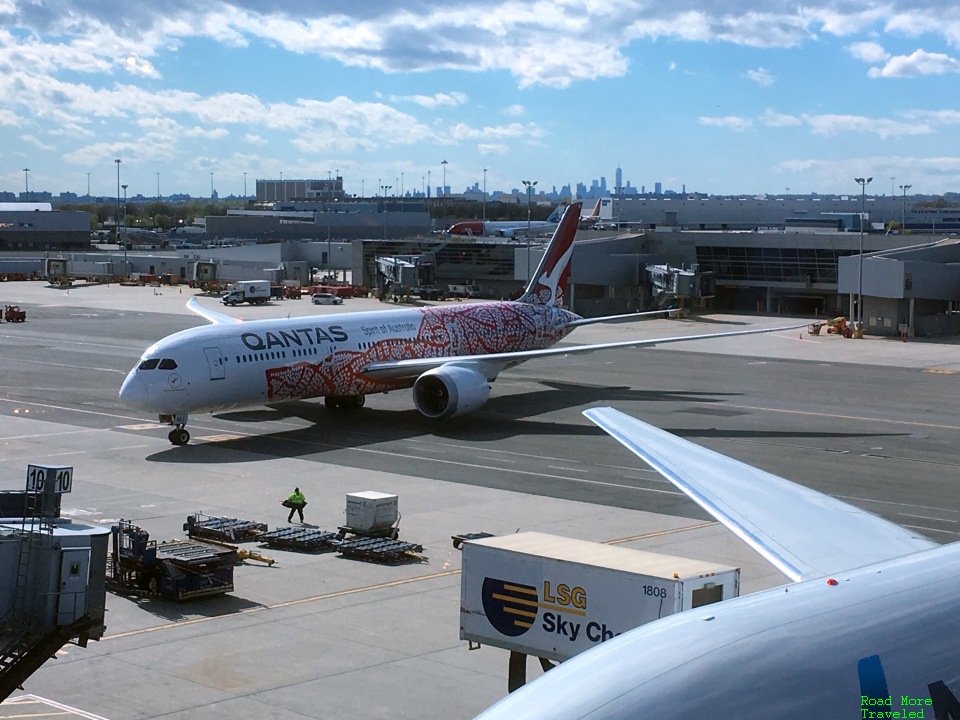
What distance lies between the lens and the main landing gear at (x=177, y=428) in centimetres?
4169

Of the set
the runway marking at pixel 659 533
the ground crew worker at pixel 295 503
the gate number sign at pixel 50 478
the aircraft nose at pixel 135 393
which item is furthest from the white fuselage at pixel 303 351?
the gate number sign at pixel 50 478

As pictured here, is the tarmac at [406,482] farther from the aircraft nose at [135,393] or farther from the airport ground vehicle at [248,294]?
the airport ground vehicle at [248,294]

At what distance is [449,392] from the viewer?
151ft

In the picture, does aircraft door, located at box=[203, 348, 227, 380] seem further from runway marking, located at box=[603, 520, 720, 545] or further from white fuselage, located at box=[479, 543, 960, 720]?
white fuselage, located at box=[479, 543, 960, 720]

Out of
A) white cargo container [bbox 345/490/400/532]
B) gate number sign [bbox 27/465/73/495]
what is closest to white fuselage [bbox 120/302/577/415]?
white cargo container [bbox 345/490/400/532]

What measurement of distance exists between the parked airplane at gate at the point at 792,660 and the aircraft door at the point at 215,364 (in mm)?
32799

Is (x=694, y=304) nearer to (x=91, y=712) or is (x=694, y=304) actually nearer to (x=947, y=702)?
(x=91, y=712)

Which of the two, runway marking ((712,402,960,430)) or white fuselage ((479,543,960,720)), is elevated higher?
white fuselage ((479,543,960,720))

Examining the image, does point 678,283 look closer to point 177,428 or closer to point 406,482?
point 177,428

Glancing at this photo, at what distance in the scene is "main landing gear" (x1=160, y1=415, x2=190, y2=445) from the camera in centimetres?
4169

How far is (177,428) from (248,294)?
224 feet

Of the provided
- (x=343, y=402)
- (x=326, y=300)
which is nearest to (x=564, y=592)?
(x=343, y=402)

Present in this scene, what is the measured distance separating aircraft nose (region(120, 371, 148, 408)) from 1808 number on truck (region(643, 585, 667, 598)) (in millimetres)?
26745

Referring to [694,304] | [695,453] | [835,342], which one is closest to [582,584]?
[695,453]
